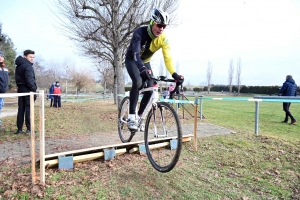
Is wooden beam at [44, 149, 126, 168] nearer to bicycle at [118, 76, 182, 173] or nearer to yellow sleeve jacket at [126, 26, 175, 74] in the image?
bicycle at [118, 76, 182, 173]

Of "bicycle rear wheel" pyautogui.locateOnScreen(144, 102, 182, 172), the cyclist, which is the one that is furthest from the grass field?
the cyclist

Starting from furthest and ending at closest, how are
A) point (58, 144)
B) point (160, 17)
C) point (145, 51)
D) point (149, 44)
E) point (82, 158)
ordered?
point (58, 144)
point (145, 51)
point (149, 44)
point (82, 158)
point (160, 17)

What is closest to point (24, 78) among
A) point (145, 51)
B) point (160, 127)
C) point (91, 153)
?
point (91, 153)

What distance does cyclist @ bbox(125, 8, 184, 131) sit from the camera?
10.5 feet

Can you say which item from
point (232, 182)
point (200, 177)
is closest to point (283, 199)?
point (232, 182)

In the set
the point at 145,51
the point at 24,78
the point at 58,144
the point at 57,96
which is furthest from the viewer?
the point at 57,96

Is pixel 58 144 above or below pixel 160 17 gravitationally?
below

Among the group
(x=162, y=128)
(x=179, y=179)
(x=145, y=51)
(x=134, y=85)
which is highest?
(x=145, y=51)

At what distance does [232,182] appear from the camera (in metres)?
3.25

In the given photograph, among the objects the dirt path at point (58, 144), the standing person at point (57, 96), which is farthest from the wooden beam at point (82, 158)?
the standing person at point (57, 96)

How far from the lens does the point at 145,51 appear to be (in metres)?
3.83

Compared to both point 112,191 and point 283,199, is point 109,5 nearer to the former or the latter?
point 112,191

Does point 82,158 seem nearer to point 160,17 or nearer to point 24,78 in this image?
point 160,17

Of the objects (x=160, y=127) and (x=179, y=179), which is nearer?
(x=179, y=179)
